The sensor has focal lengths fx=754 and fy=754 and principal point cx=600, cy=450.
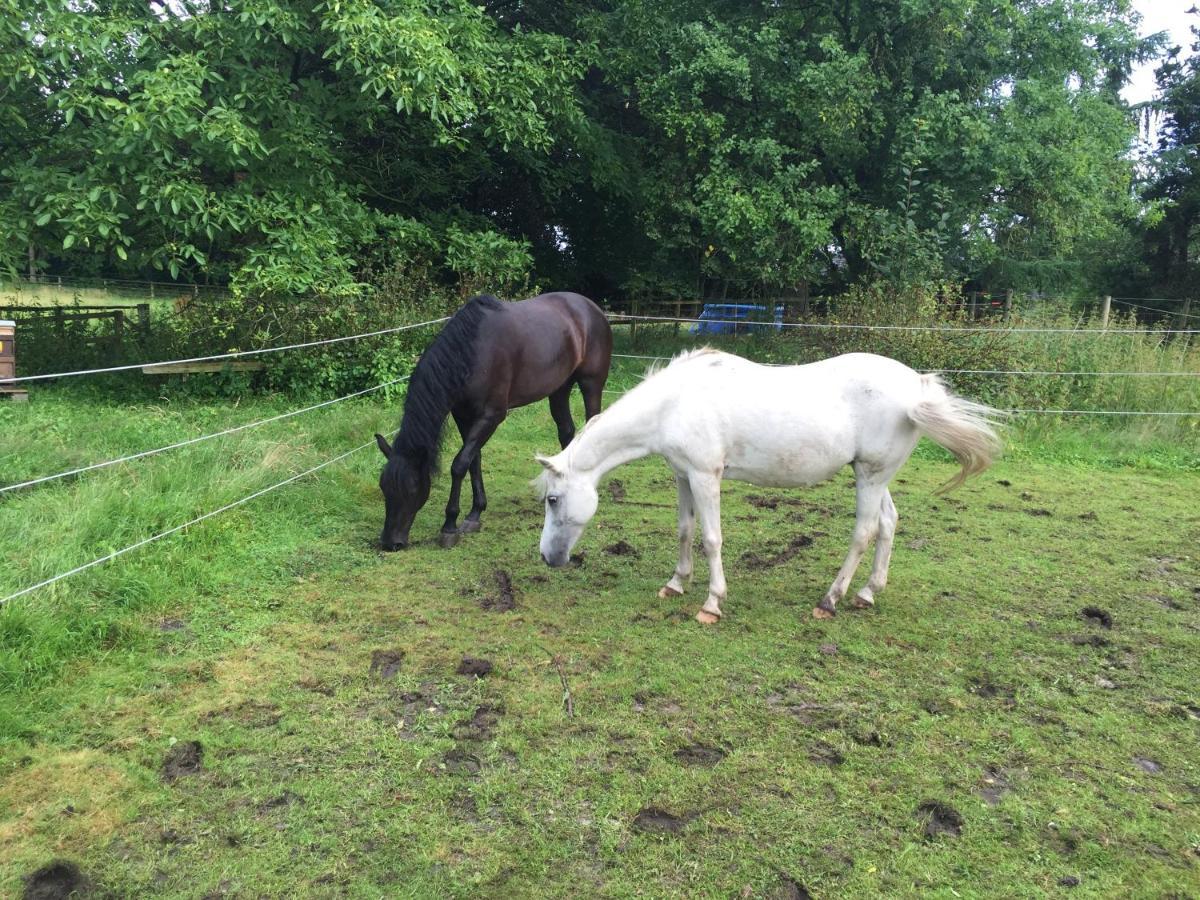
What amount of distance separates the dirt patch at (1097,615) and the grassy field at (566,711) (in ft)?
0.04

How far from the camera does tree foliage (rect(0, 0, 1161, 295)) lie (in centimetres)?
743

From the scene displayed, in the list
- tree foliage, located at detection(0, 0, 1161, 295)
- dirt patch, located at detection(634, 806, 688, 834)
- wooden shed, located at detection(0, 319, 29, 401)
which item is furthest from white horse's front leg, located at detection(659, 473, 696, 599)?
wooden shed, located at detection(0, 319, 29, 401)

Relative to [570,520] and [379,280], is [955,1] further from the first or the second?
[570,520]

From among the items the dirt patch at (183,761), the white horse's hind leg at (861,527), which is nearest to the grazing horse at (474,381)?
the dirt patch at (183,761)

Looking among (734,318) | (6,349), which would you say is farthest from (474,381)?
(734,318)

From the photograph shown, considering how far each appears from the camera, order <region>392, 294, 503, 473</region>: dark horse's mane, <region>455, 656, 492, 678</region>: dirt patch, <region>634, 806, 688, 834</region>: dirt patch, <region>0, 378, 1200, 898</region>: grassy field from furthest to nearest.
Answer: <region>392, 294, 503, 473</region>: dark horse's mane, <region>455, 656, 492, 678</region>: dirt patch, <region>634, 806, 688, 834</region>: dirt patch, <region>0, 378, 1200, 898</region>: grassy field

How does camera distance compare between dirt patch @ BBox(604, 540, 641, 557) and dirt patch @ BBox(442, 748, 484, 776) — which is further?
dirt patch @ BBox(604, 540, 641, 557)

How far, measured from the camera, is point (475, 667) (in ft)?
10.6

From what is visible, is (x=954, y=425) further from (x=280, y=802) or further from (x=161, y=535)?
(x=161, y=535)

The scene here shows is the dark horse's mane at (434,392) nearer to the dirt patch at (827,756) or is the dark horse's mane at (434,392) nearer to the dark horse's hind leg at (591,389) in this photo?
the dark horse's hind leg at (591,389)

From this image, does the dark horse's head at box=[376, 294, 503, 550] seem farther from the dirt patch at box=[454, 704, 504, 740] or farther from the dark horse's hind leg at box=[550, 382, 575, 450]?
the dirt patch at box=[454, 704, 504, 740]

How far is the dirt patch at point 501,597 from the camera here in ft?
12.8

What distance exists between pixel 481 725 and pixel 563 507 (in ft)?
4.39

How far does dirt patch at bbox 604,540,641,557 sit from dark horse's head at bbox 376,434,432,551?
1.23 metres
